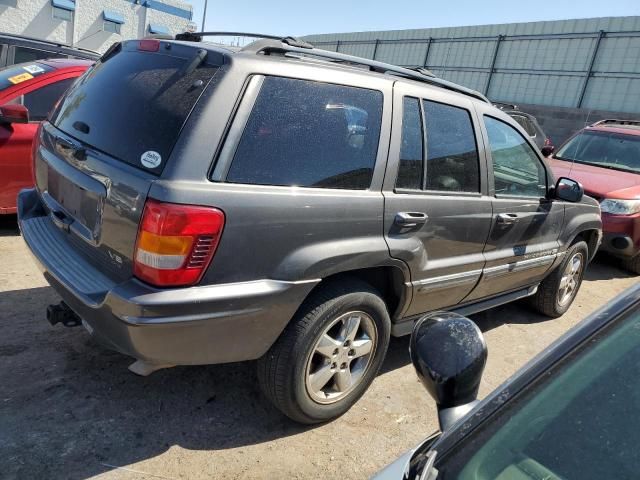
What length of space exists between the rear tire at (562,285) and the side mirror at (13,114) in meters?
4.76

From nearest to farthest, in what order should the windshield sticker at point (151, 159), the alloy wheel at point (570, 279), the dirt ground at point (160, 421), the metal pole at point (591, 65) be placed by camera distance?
the windshield sticker at point (151, 159)
the dirt ground at point (160, 421)
the alloy wheel at point (570, 279)
the metal pole at point (591, 65)

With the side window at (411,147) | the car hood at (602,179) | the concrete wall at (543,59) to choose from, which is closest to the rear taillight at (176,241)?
the side window at (411,147)

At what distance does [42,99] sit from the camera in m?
4.91

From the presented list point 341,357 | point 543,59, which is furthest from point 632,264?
point 543,59

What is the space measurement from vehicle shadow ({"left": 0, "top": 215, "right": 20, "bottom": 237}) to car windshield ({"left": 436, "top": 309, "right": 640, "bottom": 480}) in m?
4.91

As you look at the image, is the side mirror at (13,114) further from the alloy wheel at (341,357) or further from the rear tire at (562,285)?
the rear tire at (562,285)

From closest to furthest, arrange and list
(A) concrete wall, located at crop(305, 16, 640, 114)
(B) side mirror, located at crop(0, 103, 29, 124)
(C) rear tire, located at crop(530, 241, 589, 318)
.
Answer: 1. (B) side mirror, located at crop(0, 103, 29, 124)
2. (C) rear tire, located at crop(530, 241, 589, 318)
3. (A) concrete wall, located at crop(305, 16, 640, 114)

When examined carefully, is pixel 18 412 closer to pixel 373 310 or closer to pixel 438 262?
pixel 373 310

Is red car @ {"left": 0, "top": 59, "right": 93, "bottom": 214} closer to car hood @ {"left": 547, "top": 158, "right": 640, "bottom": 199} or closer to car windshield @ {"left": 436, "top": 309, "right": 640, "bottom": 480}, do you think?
car windshield @ {"left": 436, "top": 309, "right": 640, "bottom": 480}

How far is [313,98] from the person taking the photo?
2506mm

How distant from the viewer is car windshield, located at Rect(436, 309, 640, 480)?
3.84ft

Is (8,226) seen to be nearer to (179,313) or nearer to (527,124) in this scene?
(179,313)

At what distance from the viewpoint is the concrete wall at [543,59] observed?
14688 millimetres

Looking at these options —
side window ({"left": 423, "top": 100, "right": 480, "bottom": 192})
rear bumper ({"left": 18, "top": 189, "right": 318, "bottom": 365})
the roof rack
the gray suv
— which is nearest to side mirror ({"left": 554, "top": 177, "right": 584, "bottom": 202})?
the gray suv
